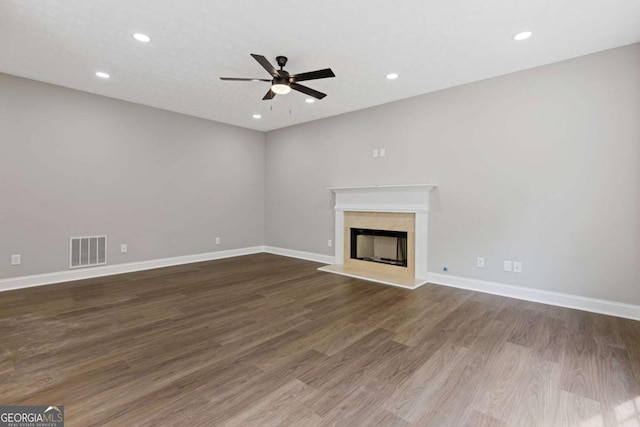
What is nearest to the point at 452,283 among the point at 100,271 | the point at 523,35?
the point at 523,35

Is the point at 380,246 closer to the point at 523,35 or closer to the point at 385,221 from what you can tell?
the point at 385,221

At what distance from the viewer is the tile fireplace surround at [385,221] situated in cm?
441

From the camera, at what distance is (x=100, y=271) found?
4.62 metres

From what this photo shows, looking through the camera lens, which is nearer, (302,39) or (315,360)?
(315,360)

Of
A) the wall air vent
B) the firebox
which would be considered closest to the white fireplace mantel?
the firebox

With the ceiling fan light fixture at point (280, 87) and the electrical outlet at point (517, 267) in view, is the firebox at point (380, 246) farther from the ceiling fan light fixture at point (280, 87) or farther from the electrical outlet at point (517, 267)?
the ceiling fan light fixture at point (280, 87)

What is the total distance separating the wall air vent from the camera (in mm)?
4379

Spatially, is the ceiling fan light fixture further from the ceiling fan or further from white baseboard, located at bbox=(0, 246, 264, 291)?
white baseboard, located at bbox=(0, 246, 264, 291)

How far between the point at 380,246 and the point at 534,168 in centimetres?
246

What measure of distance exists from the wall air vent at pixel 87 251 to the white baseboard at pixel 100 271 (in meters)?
0.10

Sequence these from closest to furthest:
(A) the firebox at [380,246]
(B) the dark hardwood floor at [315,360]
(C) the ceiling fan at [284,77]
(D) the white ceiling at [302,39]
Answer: (B) the dark hardwood floor at [315,360]
(D) the white ceiling at [302,39]
(C) the ceiling fan at [284,77]
(A) the firebox at [380,246]

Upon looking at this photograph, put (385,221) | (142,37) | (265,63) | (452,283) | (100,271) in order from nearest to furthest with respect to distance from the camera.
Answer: (265,63)
(142,37)
(452,283)
(100,271)
(385,221)

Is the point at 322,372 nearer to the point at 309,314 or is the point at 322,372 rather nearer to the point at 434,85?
the point at 309,314

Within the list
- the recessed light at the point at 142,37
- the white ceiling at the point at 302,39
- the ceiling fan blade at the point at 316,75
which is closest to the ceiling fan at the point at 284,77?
the ceiling fan blade at the point at 316,75
